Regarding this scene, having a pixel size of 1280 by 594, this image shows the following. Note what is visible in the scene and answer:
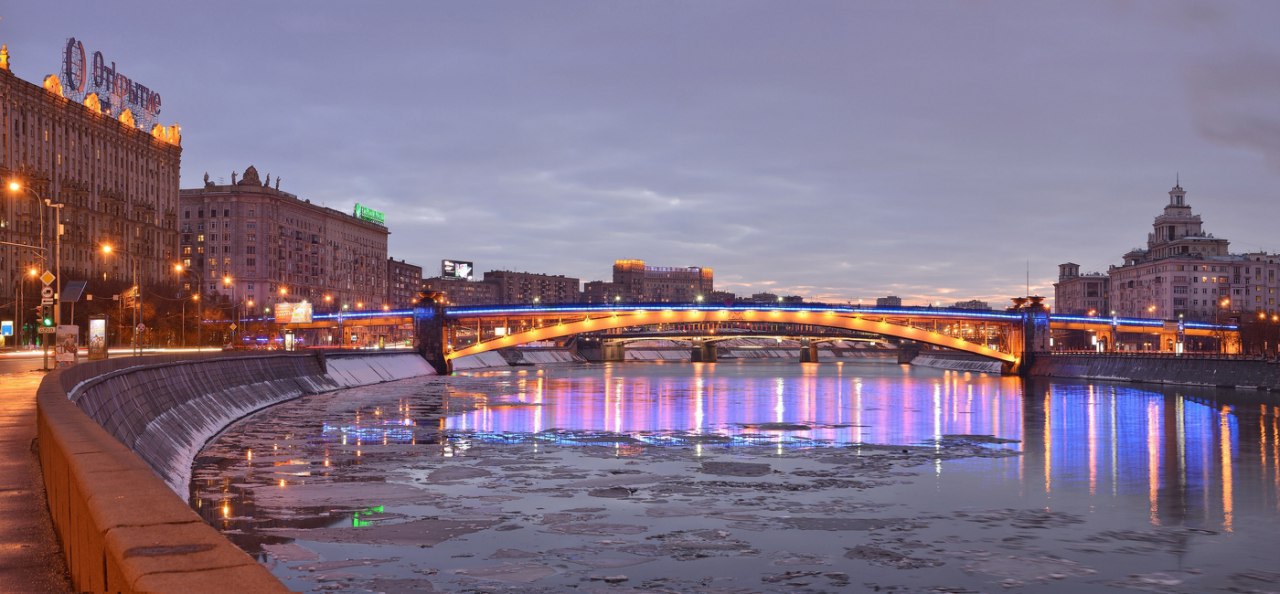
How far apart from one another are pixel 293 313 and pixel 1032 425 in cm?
9689

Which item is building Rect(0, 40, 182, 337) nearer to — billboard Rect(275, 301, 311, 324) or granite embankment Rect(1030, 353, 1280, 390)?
billboard Rect(275, 301, 311, 324)

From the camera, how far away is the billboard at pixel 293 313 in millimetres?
129000

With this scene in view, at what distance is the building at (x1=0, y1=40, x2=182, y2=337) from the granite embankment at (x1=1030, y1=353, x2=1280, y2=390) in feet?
363

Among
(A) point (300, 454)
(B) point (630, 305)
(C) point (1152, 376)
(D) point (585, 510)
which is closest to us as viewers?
(D) point (585, 510)

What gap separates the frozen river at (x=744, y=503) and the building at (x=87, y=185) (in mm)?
94575

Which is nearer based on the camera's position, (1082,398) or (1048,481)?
(1048,481)

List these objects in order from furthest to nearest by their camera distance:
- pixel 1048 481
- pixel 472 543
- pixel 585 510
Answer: pixel 1048 481 → pixel 585 510 → pixel 472 543

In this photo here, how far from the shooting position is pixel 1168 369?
353ft

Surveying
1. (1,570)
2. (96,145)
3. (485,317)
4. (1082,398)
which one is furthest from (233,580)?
(96,145)

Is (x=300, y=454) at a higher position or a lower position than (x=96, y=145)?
lower

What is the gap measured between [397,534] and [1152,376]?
104 meters

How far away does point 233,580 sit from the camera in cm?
618

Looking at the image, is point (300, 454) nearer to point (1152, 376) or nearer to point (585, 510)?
point (585, 510)

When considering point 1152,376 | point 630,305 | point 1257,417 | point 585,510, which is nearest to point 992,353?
point 1152,376
